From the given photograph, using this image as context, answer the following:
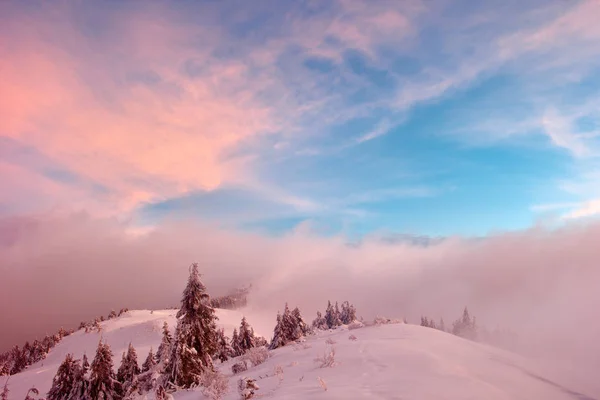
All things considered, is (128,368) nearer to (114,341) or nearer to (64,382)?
(64,382)

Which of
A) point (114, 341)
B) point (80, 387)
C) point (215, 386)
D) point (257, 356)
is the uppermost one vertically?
point (215, 386)

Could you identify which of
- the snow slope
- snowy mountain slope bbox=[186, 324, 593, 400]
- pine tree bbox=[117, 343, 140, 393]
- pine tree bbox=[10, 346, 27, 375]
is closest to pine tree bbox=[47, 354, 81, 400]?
pine tree bbox=[117, 343, 140, 393]

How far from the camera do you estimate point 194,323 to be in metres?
24.4

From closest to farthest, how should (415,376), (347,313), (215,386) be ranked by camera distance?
1. (415,376)
2. (215,386)
3. (347,313)

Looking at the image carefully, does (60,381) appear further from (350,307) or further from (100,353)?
(350,307)

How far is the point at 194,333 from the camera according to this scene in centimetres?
2436

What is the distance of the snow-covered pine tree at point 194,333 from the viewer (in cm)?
2284

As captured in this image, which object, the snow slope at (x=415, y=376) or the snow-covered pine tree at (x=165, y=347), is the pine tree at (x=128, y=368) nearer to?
the snow-covered pine tree at (x=165, y=347)

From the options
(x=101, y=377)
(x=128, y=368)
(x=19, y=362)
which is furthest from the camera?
(x=19, y=362)

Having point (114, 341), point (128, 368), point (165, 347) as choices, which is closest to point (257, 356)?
point (165, 347)

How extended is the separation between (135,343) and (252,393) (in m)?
123

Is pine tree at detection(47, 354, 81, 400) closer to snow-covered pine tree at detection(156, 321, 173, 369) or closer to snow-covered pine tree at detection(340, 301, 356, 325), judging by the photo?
snow-covered pine tree at detection(156, 321, 173, 369)

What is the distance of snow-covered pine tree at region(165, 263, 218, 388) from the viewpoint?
22.8m

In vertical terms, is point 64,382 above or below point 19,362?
above
